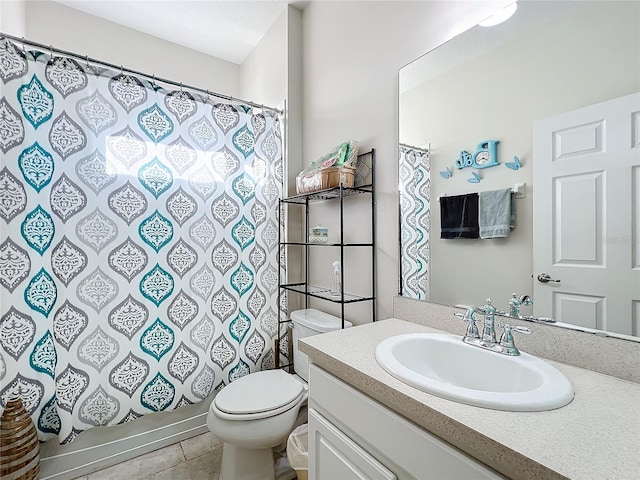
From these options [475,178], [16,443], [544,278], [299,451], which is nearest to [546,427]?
[544,278]

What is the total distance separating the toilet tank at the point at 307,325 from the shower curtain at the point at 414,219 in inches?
17.5

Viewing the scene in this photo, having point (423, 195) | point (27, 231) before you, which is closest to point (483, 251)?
point (423, 195)

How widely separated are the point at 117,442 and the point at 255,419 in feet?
3.02

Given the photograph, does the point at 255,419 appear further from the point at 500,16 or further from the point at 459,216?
the point at 500,16

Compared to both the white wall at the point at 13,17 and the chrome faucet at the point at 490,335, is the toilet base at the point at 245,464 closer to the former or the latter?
the chrome faucet at the point at 490,335

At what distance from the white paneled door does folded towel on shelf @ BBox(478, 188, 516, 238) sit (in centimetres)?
8

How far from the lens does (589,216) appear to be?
2.86ft

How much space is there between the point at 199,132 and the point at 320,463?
170cm

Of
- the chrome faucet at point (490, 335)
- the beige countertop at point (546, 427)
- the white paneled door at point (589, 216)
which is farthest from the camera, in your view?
the chrome faucet at point (490, 335)

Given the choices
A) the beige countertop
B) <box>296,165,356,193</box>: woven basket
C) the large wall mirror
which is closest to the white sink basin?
the beige countertop

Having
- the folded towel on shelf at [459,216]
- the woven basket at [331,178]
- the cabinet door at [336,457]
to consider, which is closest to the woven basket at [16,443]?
the cabinet door at [336,457]

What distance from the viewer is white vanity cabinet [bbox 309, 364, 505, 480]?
650 mm

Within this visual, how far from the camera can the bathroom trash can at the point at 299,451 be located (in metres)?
1.31

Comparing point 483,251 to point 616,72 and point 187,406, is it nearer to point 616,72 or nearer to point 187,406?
point 616,72
